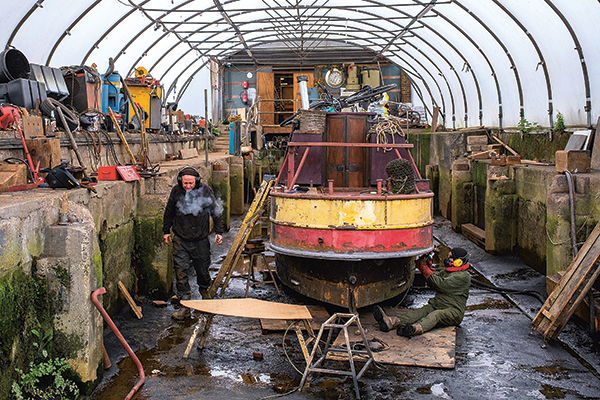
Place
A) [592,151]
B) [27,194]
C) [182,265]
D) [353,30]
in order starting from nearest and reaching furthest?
1. [27,194]
2. [182,265]
3. [592,151]
4. [353,30]

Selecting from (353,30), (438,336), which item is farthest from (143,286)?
(353,30)

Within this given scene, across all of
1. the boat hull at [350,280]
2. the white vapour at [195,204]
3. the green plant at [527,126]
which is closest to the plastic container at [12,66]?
the white vapour at [195,204]

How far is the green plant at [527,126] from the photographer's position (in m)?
12.3

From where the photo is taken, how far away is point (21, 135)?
6.53m

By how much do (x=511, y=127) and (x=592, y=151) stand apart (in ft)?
17.0

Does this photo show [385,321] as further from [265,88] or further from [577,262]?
[265,88]

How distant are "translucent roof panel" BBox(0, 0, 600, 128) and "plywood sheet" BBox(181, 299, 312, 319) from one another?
7.25 meters

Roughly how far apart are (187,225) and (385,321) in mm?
2697

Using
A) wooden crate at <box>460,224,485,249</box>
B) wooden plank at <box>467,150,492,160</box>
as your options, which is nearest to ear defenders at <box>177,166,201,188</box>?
wooden crate at <box>460,224,485,249</box>

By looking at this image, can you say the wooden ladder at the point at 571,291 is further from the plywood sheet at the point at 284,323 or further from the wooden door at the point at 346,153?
the wooden door at the point at 346,153

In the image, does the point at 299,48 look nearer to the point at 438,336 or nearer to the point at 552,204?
the point at 552,204

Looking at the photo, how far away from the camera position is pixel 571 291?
618cm

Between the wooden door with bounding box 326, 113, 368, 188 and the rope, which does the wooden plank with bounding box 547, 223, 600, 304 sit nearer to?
the rope

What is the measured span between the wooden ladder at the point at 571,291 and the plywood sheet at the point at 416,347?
1046 mm
